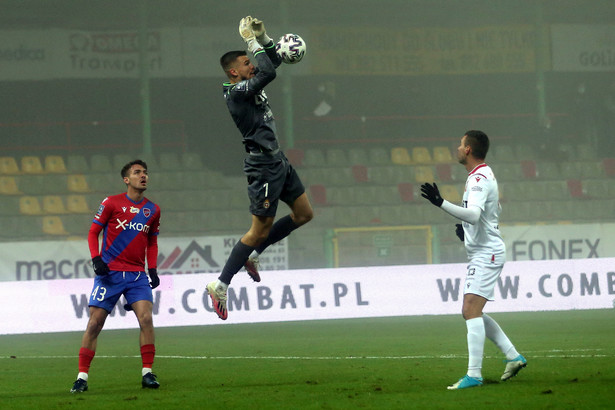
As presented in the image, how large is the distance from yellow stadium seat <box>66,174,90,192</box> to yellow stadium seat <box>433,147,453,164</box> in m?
8.41

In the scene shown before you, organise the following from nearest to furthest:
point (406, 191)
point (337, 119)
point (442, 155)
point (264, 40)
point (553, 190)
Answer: point (264, 40) < point (406, 191) < point (553, 190) < point (337, 119) < point (442, 155)

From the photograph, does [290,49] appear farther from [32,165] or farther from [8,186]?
[32,165]

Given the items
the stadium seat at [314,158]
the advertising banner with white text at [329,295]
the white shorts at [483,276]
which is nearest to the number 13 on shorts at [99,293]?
the white shorts at [483,276]

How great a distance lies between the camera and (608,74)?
25.1 meters

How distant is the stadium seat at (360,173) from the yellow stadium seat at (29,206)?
23.7ft

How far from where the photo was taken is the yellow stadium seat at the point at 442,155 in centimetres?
2423

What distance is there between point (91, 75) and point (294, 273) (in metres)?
10.4

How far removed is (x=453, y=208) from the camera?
6578 mm

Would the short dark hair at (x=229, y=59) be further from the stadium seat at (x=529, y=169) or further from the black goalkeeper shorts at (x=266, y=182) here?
the stadium seat at (x=529, y=169)

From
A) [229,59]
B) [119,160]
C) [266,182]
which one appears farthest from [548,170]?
[229,59]

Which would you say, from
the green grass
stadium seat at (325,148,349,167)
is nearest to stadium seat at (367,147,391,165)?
stadium seat at (325,148,349,167)

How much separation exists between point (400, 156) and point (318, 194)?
2.86m

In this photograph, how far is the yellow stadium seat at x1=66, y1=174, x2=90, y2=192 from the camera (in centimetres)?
2238

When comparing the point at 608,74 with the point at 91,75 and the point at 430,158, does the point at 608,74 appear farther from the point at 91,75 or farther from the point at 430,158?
the point at 91,75
